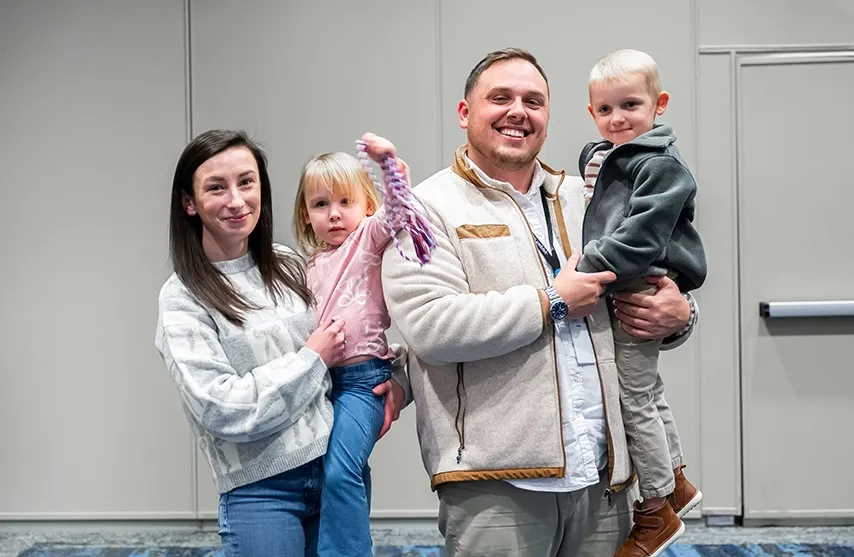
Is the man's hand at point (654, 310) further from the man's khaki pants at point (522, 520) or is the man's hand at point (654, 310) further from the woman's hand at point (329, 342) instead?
the woman's hand at point (329, 342)

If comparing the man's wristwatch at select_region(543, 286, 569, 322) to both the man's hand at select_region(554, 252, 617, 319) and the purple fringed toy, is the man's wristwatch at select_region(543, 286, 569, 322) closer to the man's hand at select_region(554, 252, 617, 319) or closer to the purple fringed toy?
the man's hand at select_region(554, 252, 617, 319)

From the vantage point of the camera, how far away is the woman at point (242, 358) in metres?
1.70

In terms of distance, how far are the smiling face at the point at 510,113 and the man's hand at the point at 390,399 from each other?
22.4 inches

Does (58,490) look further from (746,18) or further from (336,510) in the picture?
(746,18)

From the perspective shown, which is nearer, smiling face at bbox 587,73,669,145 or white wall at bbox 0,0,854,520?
smiling face at bbox 587,73,669,145

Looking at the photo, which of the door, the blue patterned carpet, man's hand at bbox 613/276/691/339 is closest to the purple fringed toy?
man's hand at bbox 613/276/691/339

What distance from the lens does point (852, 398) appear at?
3.63m

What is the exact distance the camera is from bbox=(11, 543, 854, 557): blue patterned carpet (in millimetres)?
3352

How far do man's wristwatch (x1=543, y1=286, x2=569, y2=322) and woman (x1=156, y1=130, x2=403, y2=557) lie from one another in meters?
0.46

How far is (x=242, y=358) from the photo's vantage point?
176 cm

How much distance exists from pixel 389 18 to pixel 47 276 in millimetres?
1903

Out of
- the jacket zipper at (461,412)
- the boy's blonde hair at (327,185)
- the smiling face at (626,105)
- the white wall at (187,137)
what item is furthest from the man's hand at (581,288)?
the white wall at (187,137)

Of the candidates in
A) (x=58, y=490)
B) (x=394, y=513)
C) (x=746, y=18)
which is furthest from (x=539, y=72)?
(x=58, y=490)

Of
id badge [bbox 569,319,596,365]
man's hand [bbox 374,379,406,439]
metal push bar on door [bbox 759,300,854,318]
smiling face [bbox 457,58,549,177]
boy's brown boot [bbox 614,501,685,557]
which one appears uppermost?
smiling face [bbox 457,58,549,177]
